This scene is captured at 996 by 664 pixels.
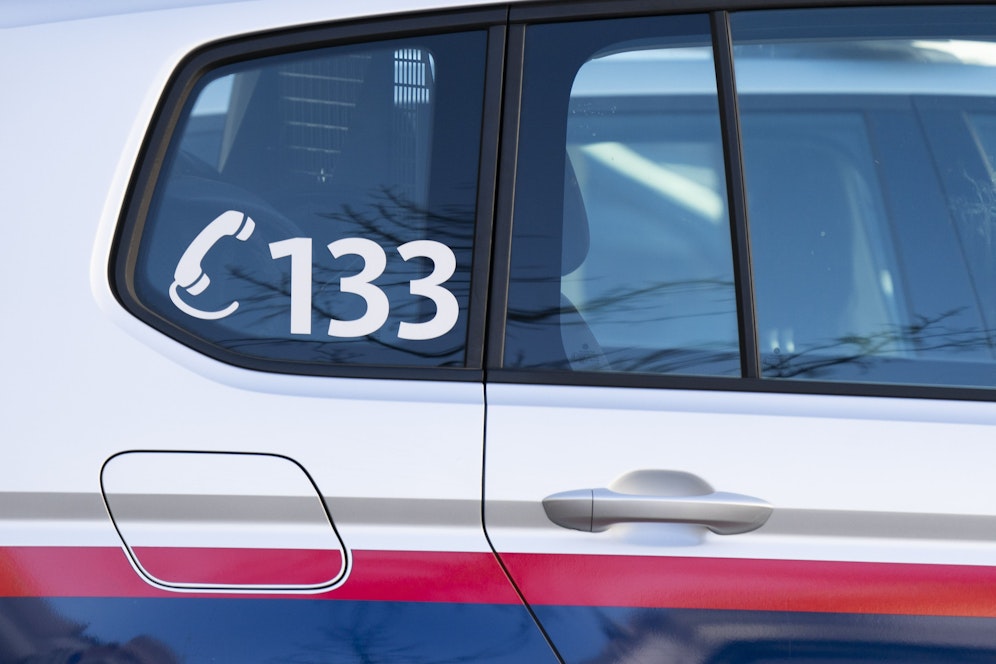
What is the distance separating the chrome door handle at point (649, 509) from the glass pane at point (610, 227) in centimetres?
17

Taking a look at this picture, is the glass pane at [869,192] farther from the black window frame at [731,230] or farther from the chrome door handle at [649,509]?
the chrome door handle at [649,509]

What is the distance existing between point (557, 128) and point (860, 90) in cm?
52

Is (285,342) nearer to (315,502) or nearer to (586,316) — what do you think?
(315,502)

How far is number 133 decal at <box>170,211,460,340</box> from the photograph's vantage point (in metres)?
1.36

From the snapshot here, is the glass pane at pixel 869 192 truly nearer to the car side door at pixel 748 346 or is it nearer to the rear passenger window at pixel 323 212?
the car side door at pixel 748 346

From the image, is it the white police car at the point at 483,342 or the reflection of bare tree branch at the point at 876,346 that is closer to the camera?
the white police car at the point at 483,342

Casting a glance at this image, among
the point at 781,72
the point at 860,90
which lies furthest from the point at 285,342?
the point at 860,90

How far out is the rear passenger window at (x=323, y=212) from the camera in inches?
53.6

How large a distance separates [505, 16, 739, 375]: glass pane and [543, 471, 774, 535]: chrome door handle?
175 millimetres

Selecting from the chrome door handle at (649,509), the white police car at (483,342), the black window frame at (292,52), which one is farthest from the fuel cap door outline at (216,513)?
the chrome door handle at (649,509)

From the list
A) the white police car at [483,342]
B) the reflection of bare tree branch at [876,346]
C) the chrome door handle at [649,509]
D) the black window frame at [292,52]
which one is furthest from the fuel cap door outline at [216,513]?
the reflection of bare tree branch at [876,346]

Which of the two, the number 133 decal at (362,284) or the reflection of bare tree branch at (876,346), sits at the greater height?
the number 133 decal at (362,284)

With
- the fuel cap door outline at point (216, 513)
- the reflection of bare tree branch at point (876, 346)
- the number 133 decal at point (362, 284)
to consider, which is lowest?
the fuel cap door outline at point (216, 513)

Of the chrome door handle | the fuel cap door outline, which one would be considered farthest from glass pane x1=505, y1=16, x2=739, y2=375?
the fuel cap door outline
